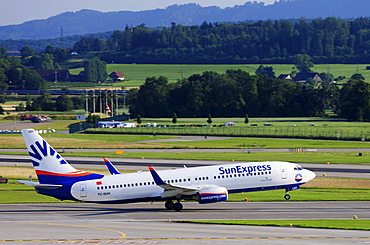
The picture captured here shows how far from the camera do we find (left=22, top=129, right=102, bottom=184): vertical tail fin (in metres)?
51.4

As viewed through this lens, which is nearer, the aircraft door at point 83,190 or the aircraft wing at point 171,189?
the aircraft wing at point 171,189

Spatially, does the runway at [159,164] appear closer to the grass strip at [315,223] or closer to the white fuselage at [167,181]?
the white fuselage at [167,181]

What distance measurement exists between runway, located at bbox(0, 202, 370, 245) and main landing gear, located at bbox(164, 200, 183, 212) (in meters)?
0.55

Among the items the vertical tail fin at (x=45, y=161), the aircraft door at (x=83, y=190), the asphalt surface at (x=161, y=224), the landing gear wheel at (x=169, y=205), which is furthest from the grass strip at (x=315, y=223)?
the vertical tail fin at (x=45, y=161)

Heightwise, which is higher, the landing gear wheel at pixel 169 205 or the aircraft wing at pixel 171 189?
the aircraft wing at pixel 171 189

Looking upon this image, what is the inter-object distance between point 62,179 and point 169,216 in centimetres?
1013

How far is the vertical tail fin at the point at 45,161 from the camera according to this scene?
5141cm

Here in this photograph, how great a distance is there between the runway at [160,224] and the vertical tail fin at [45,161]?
10.8 feet

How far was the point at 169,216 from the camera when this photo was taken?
5084 centimetres

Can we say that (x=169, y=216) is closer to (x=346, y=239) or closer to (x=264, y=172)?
(x=264, y=172)

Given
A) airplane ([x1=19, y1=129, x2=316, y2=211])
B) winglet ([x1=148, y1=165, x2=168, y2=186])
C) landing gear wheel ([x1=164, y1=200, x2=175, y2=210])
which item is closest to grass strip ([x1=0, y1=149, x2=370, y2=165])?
airplane ([x1=19, y1=129, x2=316, y2=211])

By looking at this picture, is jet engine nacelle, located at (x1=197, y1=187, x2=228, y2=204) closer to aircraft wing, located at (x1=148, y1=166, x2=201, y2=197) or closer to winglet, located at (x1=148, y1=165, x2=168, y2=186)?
aircraft wing, located at (x1=148, y1=166, x2=201, y2=197)

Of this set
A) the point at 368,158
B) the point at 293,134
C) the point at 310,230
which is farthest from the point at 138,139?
the point at 310,230

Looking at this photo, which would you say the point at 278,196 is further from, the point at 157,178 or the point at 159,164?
the point at 159,164
